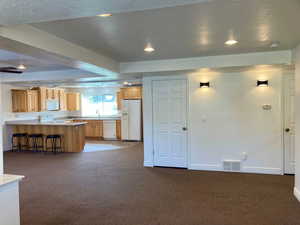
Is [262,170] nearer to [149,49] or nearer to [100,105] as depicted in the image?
[149,49]

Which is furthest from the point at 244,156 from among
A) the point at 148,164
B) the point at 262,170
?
the point at 148,164

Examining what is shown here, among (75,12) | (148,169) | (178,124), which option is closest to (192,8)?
(75,12)

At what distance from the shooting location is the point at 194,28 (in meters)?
2.68

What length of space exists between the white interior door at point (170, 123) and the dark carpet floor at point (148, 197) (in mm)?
341

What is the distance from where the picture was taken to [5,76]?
611 cm

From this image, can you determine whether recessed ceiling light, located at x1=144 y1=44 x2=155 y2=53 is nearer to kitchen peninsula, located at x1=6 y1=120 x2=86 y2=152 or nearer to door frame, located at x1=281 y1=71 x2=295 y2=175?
door frame, located at x1=281 y1=71 x2=295 y2=175

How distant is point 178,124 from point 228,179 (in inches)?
63.0

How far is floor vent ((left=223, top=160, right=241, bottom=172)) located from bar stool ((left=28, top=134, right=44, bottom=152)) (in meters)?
5.79

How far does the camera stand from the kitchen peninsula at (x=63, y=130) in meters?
7.25

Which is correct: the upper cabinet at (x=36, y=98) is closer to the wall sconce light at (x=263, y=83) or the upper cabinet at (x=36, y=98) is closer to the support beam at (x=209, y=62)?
the support beam at (x=209, y=62)

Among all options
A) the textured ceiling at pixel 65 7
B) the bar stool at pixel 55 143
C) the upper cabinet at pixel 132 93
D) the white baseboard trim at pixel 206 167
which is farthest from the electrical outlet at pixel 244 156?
the bar stool at pixel 55 143

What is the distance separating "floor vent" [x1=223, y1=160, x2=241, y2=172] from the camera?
4879 mm

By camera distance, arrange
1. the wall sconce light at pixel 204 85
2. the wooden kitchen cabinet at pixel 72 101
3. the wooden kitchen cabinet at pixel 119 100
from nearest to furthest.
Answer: the wall sconce light at pixel 204 85 < the wooden kitchen cabinet at pixel 119 100 < the wooden kitchen cabinet at pixel 72 101

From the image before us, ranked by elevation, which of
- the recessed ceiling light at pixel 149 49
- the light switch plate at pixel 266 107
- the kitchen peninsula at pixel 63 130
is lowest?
the kitchen peninsula at pixel 63 130
